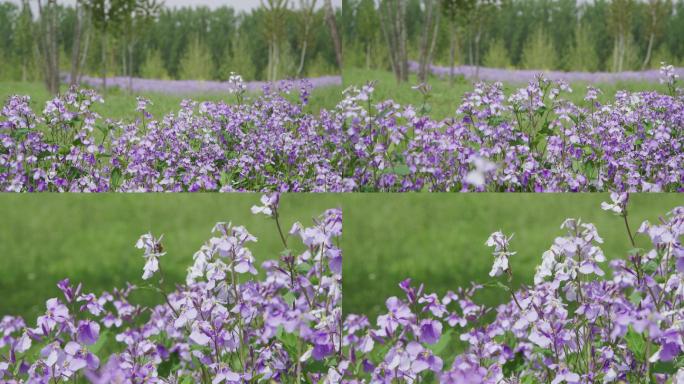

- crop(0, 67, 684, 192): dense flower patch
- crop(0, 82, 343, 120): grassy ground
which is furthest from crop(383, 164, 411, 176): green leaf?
crop(0, 82, 343, 120): grassy ground

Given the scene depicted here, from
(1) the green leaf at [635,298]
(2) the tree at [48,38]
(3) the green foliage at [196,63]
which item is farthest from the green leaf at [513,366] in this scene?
(2) the tree at [48,38]

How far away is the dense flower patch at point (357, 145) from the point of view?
467cm

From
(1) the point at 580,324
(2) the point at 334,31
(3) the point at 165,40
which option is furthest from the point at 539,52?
(3) the point at 165,40

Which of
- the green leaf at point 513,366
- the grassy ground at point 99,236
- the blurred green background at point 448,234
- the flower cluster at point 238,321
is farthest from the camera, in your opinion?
the grassy ground at point 99,236

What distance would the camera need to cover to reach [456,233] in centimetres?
607

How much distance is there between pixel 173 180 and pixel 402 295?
80.1 inches

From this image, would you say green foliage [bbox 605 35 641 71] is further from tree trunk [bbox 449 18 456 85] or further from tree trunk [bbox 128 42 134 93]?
tree trunk [bbox 128 42 134 93]

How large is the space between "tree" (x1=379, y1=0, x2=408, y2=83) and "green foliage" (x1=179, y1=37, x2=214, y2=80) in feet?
3.96

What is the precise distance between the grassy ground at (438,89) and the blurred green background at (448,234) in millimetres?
1036

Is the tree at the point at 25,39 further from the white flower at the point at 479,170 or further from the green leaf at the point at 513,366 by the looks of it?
the green leaf at the point at 513,366

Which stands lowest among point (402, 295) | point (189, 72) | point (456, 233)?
point (402, 295)

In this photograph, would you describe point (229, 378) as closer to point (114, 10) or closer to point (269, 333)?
point (269, 333)

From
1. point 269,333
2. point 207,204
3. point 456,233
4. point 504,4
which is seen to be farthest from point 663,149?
point 207,204

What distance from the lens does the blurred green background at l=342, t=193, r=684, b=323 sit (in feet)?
18.8
